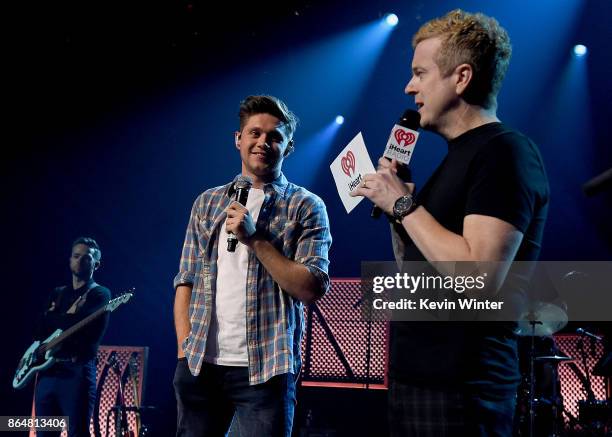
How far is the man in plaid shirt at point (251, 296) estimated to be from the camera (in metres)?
2.06

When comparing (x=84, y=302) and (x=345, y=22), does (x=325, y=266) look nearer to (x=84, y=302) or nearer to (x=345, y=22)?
(x=84, y=302)

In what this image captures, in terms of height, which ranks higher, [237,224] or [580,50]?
[580,50]

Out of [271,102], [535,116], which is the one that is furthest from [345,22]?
[271,102]

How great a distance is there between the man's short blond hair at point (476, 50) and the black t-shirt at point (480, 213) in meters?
0.10

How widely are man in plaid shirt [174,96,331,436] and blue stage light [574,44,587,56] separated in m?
4.53

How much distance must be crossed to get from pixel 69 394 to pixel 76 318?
0.68m

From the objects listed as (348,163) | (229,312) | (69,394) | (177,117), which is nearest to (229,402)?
(229,312)

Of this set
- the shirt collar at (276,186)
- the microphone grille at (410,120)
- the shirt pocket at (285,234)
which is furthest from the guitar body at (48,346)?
the microphone grille at (410,120)

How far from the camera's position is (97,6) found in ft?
19.0

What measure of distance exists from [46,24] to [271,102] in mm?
4271

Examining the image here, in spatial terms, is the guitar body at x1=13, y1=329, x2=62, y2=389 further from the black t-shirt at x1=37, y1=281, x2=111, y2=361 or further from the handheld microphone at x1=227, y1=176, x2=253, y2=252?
the handheld microphone at x1=227, y1=176, x2=253, y2=252

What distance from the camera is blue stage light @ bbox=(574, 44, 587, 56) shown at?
19.4 feet

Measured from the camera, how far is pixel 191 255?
2393 millimetres

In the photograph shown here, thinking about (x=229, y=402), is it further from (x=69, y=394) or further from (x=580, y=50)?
(x=580, y=50)
